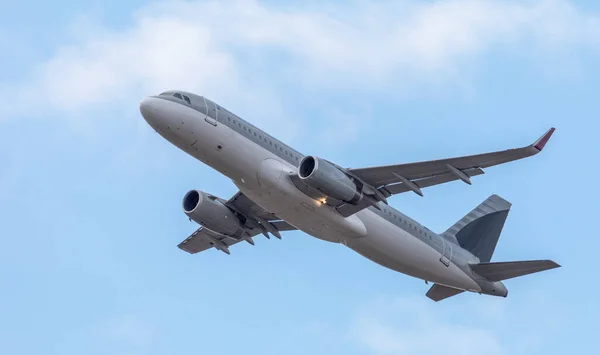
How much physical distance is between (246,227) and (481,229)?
12.5 m

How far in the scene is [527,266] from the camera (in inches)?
2026

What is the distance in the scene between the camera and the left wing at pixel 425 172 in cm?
4572

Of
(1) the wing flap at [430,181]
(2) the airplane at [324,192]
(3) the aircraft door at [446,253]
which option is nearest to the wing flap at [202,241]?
(2) the airplane at [324,192]

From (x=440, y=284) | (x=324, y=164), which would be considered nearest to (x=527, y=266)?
(x=440, y=284)

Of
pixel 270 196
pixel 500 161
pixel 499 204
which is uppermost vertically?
pixel 499 204

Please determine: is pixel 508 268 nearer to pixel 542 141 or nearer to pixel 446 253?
pixel 446 253

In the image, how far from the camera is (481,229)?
57.0 m

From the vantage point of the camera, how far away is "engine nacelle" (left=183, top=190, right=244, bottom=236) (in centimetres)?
5288

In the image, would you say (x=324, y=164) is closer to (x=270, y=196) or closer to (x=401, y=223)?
(x=270, y=196)

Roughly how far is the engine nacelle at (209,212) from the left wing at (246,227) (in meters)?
0.44

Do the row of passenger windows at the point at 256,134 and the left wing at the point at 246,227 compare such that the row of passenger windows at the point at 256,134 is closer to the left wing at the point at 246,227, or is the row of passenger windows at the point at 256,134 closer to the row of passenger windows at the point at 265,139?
the row of passenger windows at the point at 265,139

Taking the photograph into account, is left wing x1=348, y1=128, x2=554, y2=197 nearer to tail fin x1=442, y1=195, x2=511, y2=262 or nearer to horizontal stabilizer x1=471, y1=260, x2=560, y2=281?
horizontal stabilizer x1=471, y1=260, x2=560, y2=281

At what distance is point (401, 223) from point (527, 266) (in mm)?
6432

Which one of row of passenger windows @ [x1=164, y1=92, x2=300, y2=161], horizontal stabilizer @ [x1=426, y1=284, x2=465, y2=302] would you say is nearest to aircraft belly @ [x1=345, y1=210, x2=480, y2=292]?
horizontal stabilizer @ [x1=426, y1=284, x2=465, y2=302]
